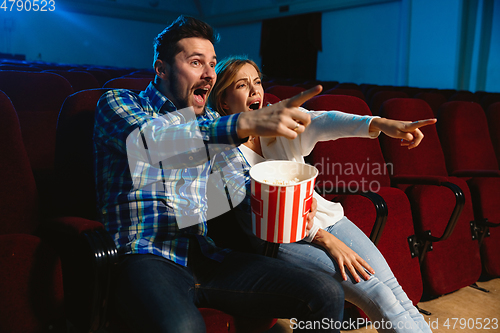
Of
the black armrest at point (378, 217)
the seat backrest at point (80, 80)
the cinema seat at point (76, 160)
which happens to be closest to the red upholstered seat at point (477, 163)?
the black armrest at point (378, 217)

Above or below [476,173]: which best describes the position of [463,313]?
below

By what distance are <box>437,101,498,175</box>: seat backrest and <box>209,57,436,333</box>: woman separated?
1.23 metres

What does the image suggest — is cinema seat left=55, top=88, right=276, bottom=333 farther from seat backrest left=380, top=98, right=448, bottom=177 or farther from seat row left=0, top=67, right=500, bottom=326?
seat backrest left=380, top=98, right=448, bottom=177

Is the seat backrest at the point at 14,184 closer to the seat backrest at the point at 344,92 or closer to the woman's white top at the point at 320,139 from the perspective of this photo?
the woman's white top at the point at 320,139

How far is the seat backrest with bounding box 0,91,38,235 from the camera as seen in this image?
1014 mm

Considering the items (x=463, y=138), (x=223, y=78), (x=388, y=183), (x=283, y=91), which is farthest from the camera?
(x=283, y=91)

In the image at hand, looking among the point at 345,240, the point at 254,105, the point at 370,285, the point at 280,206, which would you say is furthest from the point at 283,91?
the point at 280,206

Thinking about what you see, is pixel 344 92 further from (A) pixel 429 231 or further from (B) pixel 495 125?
(A) pixel 429 231

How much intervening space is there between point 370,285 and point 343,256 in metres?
0.10

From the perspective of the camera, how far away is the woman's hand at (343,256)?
105 centimetres

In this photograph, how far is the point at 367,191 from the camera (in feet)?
4.91

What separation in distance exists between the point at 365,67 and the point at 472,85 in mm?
2377

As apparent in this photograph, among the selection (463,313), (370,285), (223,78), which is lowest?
(463,313)

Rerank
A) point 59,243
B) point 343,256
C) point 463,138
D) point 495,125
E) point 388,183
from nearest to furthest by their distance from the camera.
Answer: point 59,243, point 343,256, point 388,183, point 463,138, point 495,125
